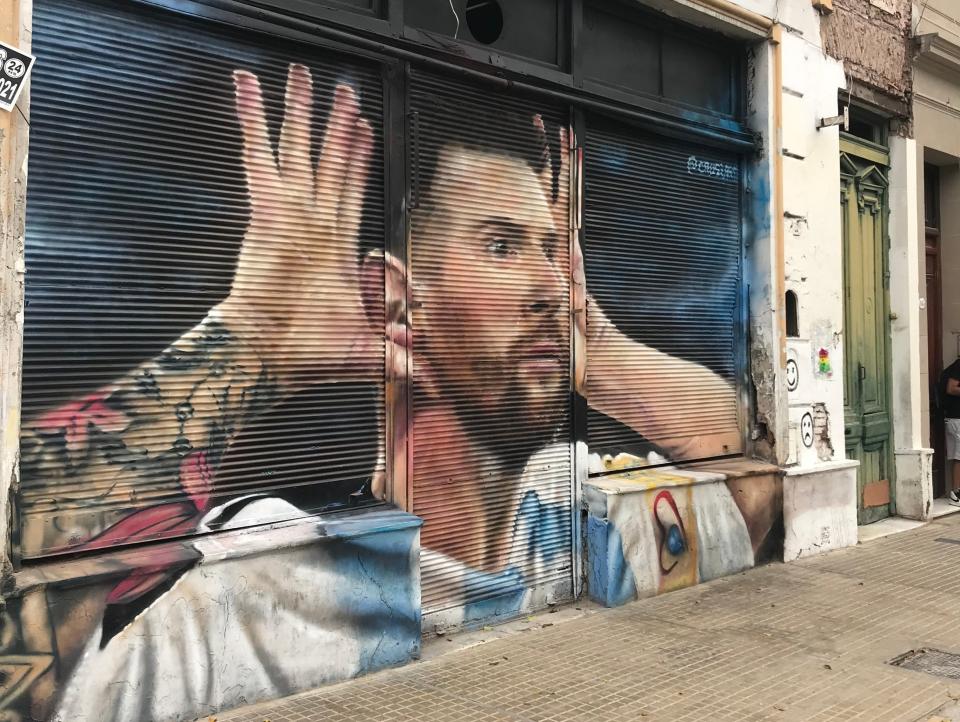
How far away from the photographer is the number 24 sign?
3816mm

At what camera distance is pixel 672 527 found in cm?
674

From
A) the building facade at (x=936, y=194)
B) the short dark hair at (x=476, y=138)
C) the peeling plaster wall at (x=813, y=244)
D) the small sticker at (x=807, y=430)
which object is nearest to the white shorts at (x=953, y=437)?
the building facade at (x=936, y=194)

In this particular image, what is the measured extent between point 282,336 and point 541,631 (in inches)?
104

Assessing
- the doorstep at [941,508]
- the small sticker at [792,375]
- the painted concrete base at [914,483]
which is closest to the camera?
the small sticker at [792,375]

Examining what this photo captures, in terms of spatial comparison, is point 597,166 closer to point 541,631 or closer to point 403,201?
point 403,201

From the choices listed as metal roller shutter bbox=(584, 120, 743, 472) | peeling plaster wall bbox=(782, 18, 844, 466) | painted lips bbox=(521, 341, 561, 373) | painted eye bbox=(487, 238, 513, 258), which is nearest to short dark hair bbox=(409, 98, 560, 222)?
metal roller shutter bbox=(584, 120, 743, 472)

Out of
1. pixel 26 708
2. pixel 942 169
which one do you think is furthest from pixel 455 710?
pixel 942 169

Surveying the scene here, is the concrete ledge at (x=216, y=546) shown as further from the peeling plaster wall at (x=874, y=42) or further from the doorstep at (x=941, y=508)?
the doorstep at (x=941, y=508)

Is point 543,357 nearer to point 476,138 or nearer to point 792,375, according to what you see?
point 476,138

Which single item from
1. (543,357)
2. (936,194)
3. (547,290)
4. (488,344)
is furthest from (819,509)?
(936,194)

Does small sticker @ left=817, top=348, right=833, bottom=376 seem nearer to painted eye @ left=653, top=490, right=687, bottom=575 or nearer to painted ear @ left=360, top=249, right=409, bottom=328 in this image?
painted eye @ left=653, top=490, right=687, bottom=575

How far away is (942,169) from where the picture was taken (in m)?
11.0

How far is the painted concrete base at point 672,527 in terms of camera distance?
20.9 ft

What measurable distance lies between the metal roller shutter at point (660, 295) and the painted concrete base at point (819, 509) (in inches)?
27.6
